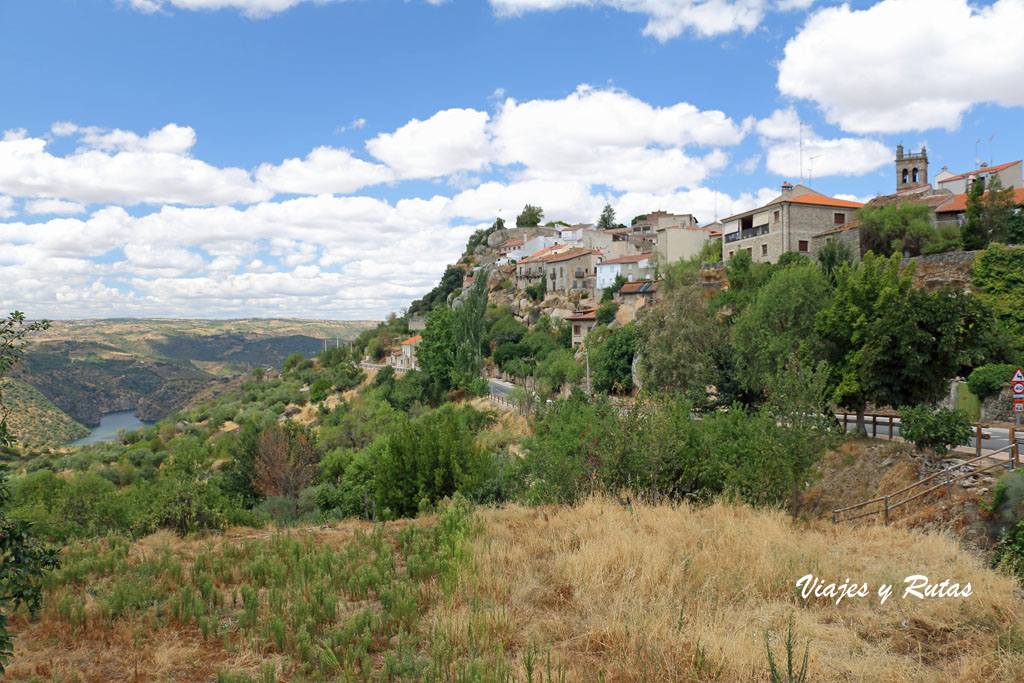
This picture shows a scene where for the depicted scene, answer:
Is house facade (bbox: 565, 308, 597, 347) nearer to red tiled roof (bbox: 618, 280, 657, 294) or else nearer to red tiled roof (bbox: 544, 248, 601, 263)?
red tiled roof (bbox: 618, 280, 657, 294)

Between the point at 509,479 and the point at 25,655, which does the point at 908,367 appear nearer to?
the point at 509,479

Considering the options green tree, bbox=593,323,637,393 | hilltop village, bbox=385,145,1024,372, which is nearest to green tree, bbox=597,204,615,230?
hilltop village, bbox=385,145,1024,372

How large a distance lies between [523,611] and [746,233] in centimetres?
4717

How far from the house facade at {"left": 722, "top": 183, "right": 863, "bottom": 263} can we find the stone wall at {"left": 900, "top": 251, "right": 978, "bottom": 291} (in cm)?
972

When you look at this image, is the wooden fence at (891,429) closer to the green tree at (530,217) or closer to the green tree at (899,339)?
the green tree at (899,339)

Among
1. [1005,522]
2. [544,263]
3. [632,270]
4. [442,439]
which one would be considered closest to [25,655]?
[442,439]

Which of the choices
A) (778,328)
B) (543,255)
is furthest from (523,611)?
(543,255)

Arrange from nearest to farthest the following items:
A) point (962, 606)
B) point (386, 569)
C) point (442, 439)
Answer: point (962, 606) < point (386, 569) < point (442, 439)

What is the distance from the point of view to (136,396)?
4528 inches

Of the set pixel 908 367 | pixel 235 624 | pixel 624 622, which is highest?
pixel 908 367

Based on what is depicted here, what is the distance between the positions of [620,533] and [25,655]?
22.2 feet

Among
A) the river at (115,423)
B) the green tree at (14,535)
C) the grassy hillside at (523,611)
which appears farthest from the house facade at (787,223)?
the river at (115,423)

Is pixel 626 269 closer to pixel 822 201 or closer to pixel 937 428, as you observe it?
pixel 822 201

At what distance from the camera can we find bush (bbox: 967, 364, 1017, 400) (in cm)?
2383
